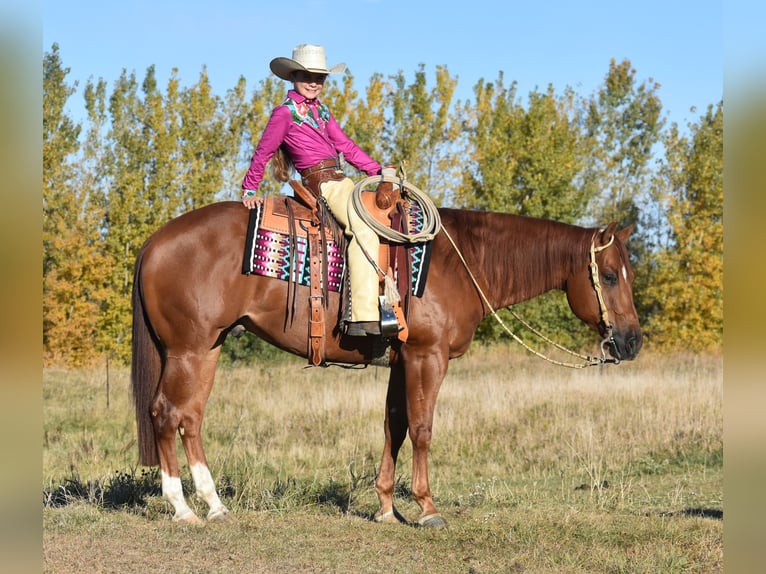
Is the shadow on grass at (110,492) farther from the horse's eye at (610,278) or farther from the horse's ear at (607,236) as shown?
the horse's ear at (607,236)

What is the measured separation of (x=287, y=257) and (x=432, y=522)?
2149mm

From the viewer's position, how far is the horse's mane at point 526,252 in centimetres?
641

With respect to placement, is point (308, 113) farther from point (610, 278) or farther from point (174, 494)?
point (174, 494)

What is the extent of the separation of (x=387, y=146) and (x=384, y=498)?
24.0m

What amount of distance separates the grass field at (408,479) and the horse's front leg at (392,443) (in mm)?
227

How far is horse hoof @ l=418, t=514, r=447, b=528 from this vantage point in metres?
5.95

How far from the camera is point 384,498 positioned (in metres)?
6.22

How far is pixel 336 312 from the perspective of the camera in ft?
20.0

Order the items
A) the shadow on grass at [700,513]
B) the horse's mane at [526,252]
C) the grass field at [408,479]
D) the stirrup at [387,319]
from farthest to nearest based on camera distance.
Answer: the shadow on grass at [700,513] → the horse's mane at [526,252] → the stirrup at [387,319] → the grass field at [408,479]

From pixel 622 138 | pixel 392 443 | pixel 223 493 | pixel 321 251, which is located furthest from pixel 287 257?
pixel 622 138

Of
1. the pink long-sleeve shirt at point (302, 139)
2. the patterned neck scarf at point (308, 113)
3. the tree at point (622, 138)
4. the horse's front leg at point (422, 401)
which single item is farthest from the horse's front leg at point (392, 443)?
the tree at point (622, 138)

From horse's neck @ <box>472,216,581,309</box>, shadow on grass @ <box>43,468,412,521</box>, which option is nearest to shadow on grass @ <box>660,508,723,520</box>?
horse's neck @ <box>472,216,581,309</box>
